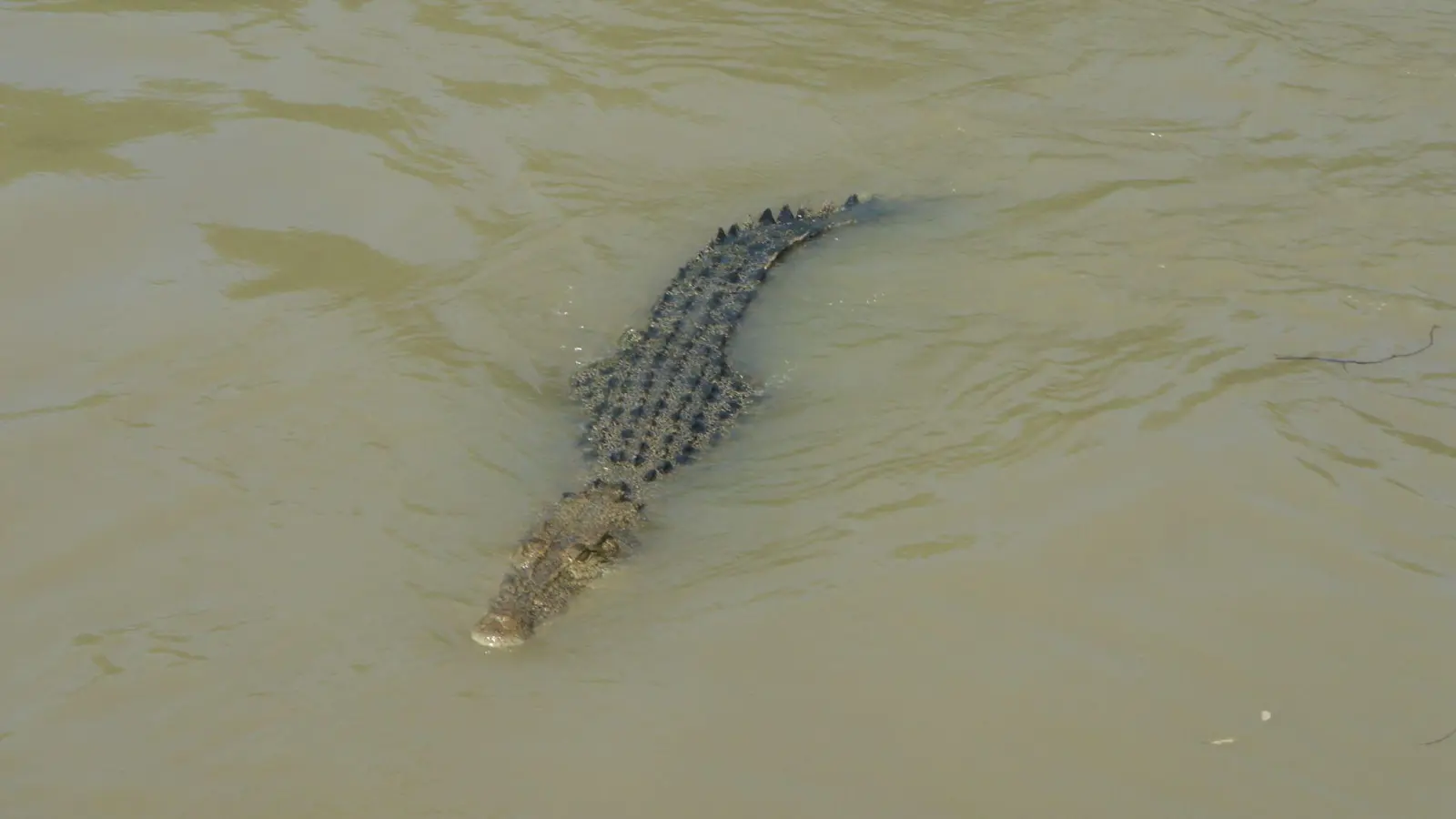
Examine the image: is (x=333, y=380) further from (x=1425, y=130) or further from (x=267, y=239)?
(x=1425, y=130)

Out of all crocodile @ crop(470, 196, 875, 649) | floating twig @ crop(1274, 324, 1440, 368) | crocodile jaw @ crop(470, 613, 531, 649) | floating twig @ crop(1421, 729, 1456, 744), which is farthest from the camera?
floating twig @ crop(1274, 324, 1440, 368)

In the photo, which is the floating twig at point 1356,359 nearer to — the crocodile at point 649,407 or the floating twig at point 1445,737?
the floating twig at point 1445,737

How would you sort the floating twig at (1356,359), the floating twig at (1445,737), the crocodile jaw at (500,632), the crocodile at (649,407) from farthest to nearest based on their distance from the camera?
the floating twig at (1356,359) → the crocodile at (649,407) → the crocodile jaw at (500,632) → the floating twig at (1445,737)

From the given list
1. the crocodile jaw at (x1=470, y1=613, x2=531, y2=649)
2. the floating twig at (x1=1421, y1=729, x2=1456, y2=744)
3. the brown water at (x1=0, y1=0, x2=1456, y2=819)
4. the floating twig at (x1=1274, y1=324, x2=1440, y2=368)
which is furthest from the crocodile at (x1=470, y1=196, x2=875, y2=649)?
the floating twig at (x1=1421, y1=729, x2=1456, y2=744)

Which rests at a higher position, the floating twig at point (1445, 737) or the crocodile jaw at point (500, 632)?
the floating twig at point (1445, 737)

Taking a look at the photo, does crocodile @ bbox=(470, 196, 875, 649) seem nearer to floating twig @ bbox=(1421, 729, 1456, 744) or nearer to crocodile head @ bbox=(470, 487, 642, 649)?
crocodile head @ bbox=(470, 487, 642, 649)

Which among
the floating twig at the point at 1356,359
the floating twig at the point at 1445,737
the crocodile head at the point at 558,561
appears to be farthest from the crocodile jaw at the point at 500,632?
the floating twig at the point at 1356,359

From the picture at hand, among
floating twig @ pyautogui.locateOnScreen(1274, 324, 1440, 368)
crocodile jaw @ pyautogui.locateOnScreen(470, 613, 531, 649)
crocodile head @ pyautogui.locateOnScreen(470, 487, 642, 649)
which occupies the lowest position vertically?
crocodile jaw @ pyautogui.locateOnScreen(470, 613, 531, 649)
